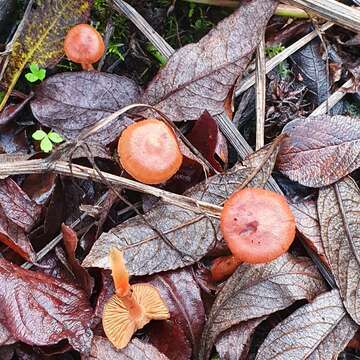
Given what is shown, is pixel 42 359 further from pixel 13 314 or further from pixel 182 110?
pixel 182 110

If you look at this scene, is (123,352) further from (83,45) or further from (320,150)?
(83,45)

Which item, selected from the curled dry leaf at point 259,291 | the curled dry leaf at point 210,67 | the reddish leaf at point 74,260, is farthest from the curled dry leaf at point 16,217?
the curled dry leaf at point 259,291

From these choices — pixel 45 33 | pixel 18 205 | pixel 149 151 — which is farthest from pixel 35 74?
pixel 149 151

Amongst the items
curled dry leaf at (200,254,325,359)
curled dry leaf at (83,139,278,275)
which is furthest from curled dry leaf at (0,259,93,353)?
curled dry leaf at (200,254,325,359)

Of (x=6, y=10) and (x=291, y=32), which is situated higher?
(x=6, y=10)

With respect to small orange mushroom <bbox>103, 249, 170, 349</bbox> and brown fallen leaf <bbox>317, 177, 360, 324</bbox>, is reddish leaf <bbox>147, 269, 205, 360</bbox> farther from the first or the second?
brown fallen leaf <bbox>317, 177, 360, 324</bbox>

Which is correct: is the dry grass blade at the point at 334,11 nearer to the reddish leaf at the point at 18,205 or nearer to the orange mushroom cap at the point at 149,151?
the orange mushroom cap at the point at 149,151

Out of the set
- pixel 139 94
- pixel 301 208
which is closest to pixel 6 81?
pixel 139 94
